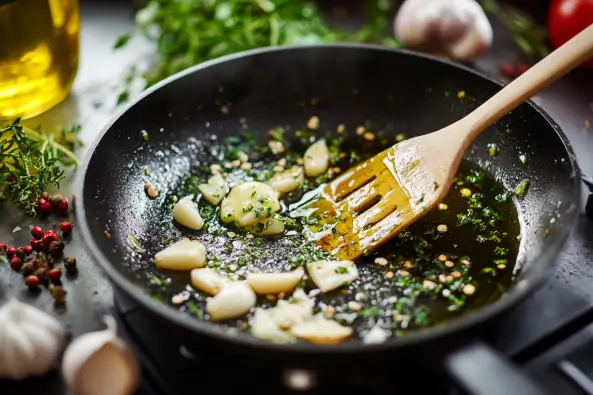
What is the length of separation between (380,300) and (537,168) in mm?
368

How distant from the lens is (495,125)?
1222mm

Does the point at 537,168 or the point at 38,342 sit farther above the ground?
the point at 537,168

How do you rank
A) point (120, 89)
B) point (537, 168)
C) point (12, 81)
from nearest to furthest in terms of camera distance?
1. point (537, 168)
2. point (12, 81)
3. point (120, 89)

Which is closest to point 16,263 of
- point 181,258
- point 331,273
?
point 181,258

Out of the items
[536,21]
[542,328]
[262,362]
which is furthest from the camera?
[536,21]

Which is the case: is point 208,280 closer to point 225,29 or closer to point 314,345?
point 314,345

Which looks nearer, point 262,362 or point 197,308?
point 262,362

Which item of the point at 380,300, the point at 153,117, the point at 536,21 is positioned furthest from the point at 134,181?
the point at 536,21

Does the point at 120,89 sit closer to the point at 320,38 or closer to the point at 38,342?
the point at 320,38

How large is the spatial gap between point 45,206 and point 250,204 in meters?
0.33

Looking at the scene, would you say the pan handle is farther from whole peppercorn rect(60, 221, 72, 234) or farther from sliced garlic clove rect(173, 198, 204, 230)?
whole peppercorn rect(60, 221, 72, 234)

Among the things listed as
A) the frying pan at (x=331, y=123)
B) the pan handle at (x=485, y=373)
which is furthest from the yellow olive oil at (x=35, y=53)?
the pan handle at (x=485, y=373)

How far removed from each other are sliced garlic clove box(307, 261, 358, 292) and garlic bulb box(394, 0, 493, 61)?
614mm

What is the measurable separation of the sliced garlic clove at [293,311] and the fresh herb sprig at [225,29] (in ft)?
2.11
